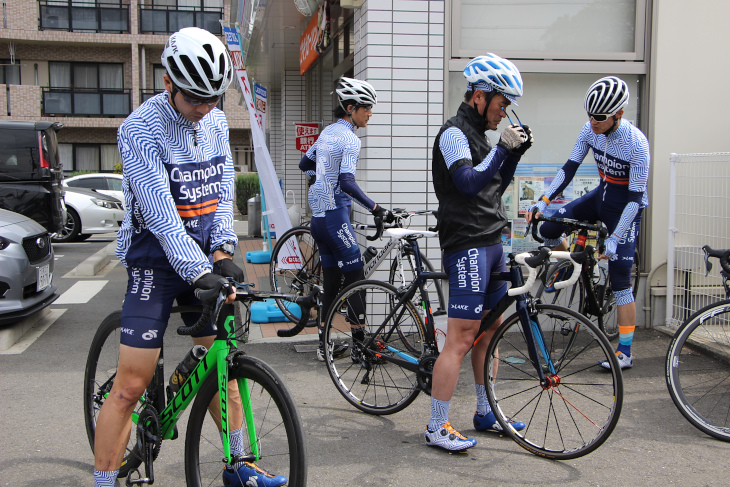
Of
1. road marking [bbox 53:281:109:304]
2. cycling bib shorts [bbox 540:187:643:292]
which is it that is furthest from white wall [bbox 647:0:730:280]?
road marking [bbox 53:281:109:304]

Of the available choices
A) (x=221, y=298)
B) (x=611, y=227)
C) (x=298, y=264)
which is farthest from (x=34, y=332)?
(x=611, y=227)

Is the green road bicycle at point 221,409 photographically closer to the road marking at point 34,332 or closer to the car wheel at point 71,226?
the road marking at point 34,332

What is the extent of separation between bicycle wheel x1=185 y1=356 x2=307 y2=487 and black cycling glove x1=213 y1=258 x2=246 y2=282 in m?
0.33

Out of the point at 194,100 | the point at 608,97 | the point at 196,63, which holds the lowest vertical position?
the point at 194,100

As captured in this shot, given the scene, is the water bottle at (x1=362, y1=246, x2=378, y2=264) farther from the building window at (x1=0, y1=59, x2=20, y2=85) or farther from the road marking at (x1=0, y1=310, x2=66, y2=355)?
the building window at (x1=0, y1=59, x2=20, y2=85)

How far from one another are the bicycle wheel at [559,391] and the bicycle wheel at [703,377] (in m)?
A: 0.45

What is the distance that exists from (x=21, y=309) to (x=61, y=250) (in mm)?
8277

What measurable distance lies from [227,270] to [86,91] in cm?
3001

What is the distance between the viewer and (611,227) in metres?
5.44

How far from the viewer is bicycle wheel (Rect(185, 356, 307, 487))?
2582 mm

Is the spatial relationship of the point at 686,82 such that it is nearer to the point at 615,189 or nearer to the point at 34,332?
the point at 615,189

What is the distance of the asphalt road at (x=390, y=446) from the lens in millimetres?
3500

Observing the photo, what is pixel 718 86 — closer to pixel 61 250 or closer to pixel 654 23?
pixel 654 23

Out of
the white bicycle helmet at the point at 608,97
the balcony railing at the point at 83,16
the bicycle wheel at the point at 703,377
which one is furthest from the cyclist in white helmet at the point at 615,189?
the balcony railing at the point at 83,16
